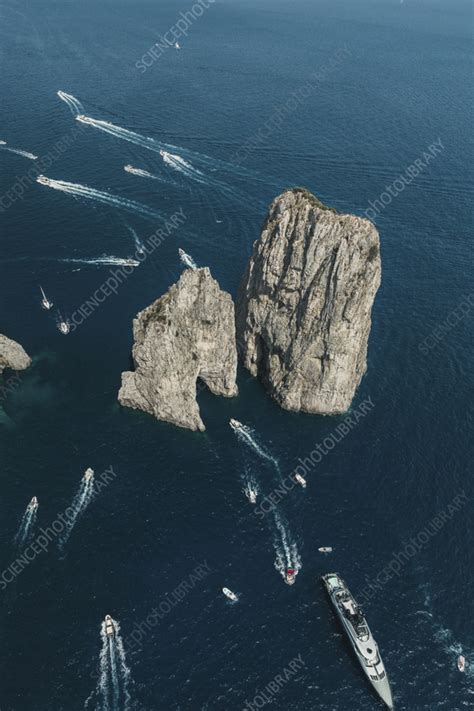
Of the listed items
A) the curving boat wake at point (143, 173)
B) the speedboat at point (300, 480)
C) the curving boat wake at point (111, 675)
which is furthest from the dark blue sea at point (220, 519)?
the curving boat wake at point (143, 173)

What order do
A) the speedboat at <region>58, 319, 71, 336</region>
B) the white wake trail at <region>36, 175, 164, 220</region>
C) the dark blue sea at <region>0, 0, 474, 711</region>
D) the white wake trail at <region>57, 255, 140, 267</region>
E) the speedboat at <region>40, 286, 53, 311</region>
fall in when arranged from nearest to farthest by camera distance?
the dark blue sea at <region>0, 0, 474, 711</region>
the speedboat at <region>58, 319, 71, 336</region>
the speedboat at <region>40, 286, 53, 311</region>
the white wake trail at <region>57, 255, 140, 267</region>
the white wake trail at <region>36, 175, 164, 220</region>

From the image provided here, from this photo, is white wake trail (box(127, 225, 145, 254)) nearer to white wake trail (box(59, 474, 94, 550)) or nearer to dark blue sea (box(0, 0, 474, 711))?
dark blue sea (box(0, 0, 474, 711))

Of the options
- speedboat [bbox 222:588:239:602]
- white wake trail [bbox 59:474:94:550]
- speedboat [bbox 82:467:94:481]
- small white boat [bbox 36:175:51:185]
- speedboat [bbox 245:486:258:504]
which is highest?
small white boat [bbox 36:175:51:185]

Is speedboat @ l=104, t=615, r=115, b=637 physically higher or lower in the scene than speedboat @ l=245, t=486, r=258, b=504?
lower

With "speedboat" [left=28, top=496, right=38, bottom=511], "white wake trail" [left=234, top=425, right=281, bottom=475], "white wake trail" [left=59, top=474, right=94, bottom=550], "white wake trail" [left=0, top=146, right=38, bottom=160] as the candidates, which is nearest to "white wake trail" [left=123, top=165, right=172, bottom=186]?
"white wake trail" [left=0, top=146, right=38, bottom=160]

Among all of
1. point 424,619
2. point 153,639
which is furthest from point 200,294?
point 424,619
